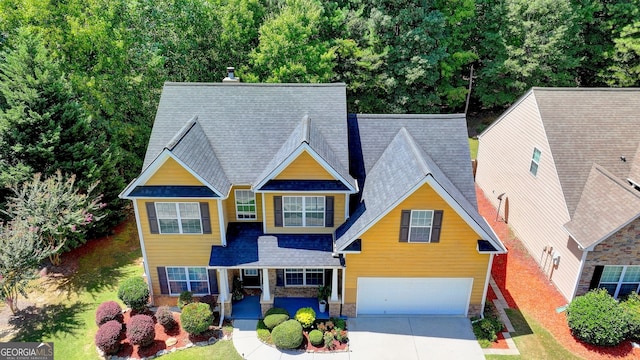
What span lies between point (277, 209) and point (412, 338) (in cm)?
821

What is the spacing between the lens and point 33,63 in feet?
72.7

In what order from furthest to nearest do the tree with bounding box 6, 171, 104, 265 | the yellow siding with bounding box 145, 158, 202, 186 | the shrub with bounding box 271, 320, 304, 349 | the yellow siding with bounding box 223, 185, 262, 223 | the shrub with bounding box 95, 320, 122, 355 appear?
1. the tree with bounding box 6, 171, 104, 265
2. the yellow siding with bounding box 223, 185, 262, 223
3. the yellow siding with bounding box 145, 158, 202, 186
4. the shrub with bounding box 271, 320, 304, 349
5. the shrub with bounding box 95, 320, 122, 355

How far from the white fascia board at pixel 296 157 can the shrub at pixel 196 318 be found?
580cm

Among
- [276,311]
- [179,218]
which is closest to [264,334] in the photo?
[276,311]

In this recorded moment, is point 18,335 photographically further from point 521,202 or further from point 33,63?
point 521,202

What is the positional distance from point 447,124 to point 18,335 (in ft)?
71.6

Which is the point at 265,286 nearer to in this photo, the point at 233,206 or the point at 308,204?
the point at 233,206

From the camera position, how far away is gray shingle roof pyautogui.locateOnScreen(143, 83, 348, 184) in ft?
65.2

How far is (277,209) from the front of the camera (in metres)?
19.2

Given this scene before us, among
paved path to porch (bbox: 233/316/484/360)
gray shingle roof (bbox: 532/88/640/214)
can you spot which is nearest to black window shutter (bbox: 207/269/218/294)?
paved path to porch (bbox: 233/316/484/360)

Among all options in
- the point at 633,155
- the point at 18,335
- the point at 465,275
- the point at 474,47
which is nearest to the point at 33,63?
the point at 18,335

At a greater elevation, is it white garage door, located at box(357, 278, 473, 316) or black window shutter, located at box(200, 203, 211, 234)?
black window shutter, located at box(200, 203, 211, 234)

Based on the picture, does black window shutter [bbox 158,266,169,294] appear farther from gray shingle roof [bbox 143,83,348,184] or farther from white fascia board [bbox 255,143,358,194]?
white fascia board [bbox 255,143,358,194]

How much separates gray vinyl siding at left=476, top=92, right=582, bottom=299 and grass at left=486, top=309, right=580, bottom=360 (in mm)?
2698
